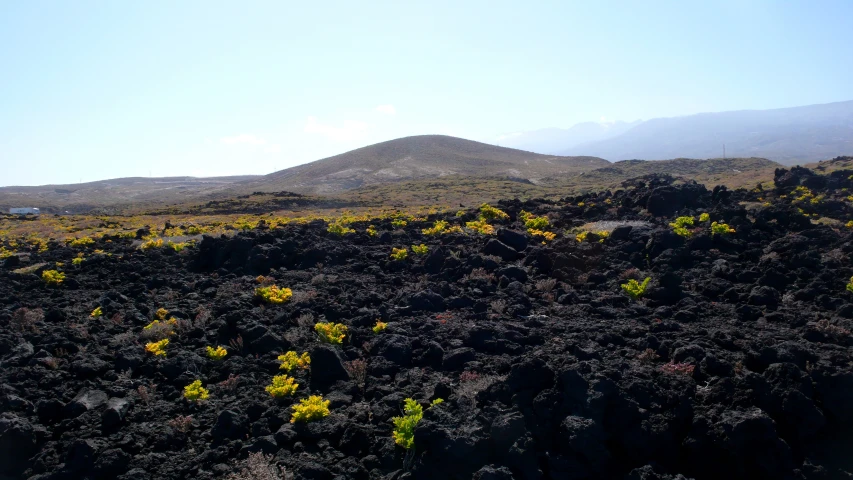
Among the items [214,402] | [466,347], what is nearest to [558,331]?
[466,347]

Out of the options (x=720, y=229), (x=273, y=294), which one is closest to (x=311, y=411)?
(x=273, y=294)

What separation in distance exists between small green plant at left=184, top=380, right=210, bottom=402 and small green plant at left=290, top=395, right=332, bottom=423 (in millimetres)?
1401

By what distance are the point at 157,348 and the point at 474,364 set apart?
16.0 feet

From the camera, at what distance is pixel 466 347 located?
Result: 301 inches

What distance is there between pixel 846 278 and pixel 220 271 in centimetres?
1314

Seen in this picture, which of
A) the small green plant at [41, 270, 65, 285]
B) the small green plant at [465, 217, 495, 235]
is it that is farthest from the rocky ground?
the small green plant at [465, 217, 495, 235]

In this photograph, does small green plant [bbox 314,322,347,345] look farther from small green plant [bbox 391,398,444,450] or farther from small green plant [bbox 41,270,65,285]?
small green plant [bbox 41,270,65,285]

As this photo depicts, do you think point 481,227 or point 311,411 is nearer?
point 311,411

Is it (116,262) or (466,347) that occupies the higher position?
(116,262)

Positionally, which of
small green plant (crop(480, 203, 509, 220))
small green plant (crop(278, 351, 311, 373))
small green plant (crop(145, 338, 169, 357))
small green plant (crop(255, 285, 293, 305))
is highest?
small green plant (crop(480, 203, 509, 220))

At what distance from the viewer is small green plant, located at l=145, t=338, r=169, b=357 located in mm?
8000

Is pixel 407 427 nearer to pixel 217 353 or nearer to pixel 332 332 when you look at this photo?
pixel 332 332

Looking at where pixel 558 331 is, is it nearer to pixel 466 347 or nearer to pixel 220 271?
pixel 466 347

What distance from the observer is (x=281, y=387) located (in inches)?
262
